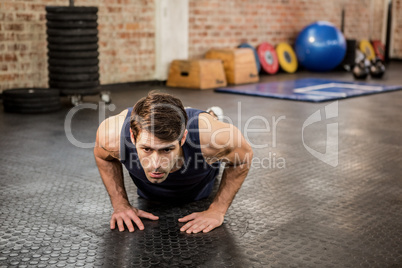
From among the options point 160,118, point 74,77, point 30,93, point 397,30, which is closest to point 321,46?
point 397,30

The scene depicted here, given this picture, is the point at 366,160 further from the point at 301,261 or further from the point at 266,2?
the point at 266,2

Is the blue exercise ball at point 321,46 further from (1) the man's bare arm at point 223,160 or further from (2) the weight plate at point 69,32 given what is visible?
(1) the man's bare arm at point 223,160

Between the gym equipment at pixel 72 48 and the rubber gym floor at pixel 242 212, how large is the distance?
3.69ft

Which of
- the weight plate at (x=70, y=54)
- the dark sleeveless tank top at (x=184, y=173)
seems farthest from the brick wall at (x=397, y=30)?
the dark sleeveless tank top at (x=184, y=173)

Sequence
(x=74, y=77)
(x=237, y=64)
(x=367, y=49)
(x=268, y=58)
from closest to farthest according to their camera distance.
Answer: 1. (x=74, y=77)
2. (x=237, y=64)
3. (x=268, y=58)
4. (x=367, y=49)

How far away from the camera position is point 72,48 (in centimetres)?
514

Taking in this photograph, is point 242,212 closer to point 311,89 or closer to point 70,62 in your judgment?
point 70,62

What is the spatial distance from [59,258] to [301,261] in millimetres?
884

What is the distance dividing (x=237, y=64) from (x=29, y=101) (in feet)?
10.2

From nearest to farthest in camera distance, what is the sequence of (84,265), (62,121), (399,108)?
(84,265)
(62,121)
(399,108)

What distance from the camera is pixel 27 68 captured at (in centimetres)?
571

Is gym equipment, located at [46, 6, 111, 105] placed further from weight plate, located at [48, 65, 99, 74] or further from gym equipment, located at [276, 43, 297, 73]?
gym equipment, located at [276, 43, 297, 73]

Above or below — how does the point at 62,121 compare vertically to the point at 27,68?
below

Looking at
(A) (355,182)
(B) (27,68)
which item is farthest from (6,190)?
(B) (27,68)
